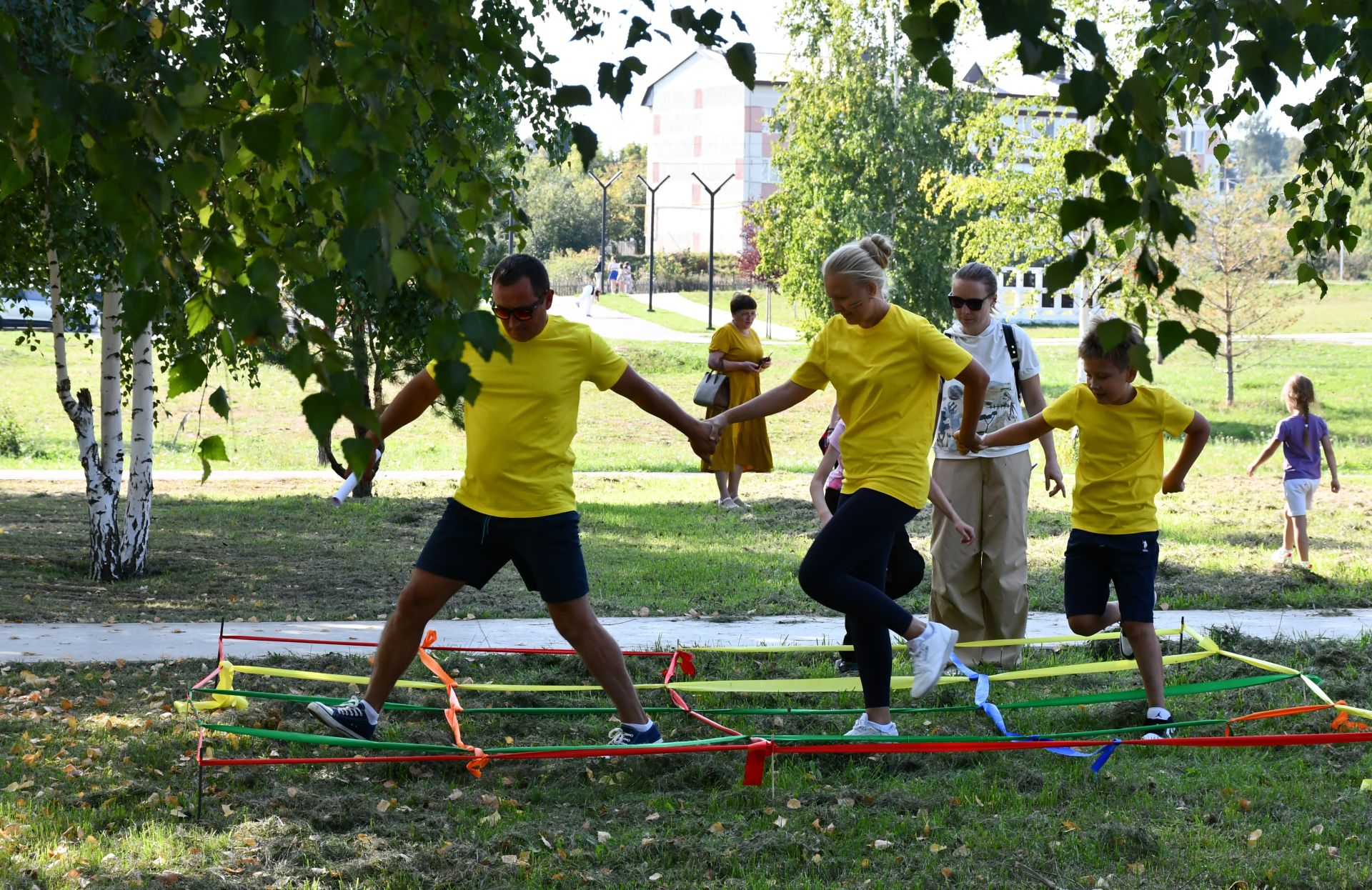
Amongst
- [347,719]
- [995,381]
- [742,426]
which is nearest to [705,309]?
[742,426]

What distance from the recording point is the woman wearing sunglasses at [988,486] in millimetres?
6223

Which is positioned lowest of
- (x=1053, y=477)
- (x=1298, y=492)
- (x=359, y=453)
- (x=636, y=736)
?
(x=636, y=736)

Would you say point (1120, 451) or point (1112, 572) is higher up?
point (1120, 451)

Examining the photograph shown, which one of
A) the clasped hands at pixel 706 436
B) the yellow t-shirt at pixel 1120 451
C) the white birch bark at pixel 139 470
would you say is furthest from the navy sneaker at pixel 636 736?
the white birch bark at pixel 139 470

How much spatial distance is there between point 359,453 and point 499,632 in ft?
17.3

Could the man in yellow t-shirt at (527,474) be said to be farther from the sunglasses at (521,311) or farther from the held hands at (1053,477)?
the held hands at (1053,477)

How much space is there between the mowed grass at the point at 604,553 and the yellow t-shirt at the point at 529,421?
11.7 feet

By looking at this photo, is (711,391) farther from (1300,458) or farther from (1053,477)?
(1300,458)

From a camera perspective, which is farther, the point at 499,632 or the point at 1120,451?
the point at 499,632

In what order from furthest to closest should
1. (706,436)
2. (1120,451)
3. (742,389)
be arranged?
1. (742,389)
2. (1120,451)
3. (706,436)

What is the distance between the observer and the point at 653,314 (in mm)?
45250

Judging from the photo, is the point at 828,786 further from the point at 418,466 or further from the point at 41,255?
the point at 418,466

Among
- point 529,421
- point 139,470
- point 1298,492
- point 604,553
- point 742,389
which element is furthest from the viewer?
point 742,389

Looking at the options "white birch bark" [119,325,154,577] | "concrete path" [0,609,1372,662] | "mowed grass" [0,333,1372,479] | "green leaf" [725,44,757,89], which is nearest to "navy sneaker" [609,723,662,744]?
"concrete path" [0,609,1372,662]
